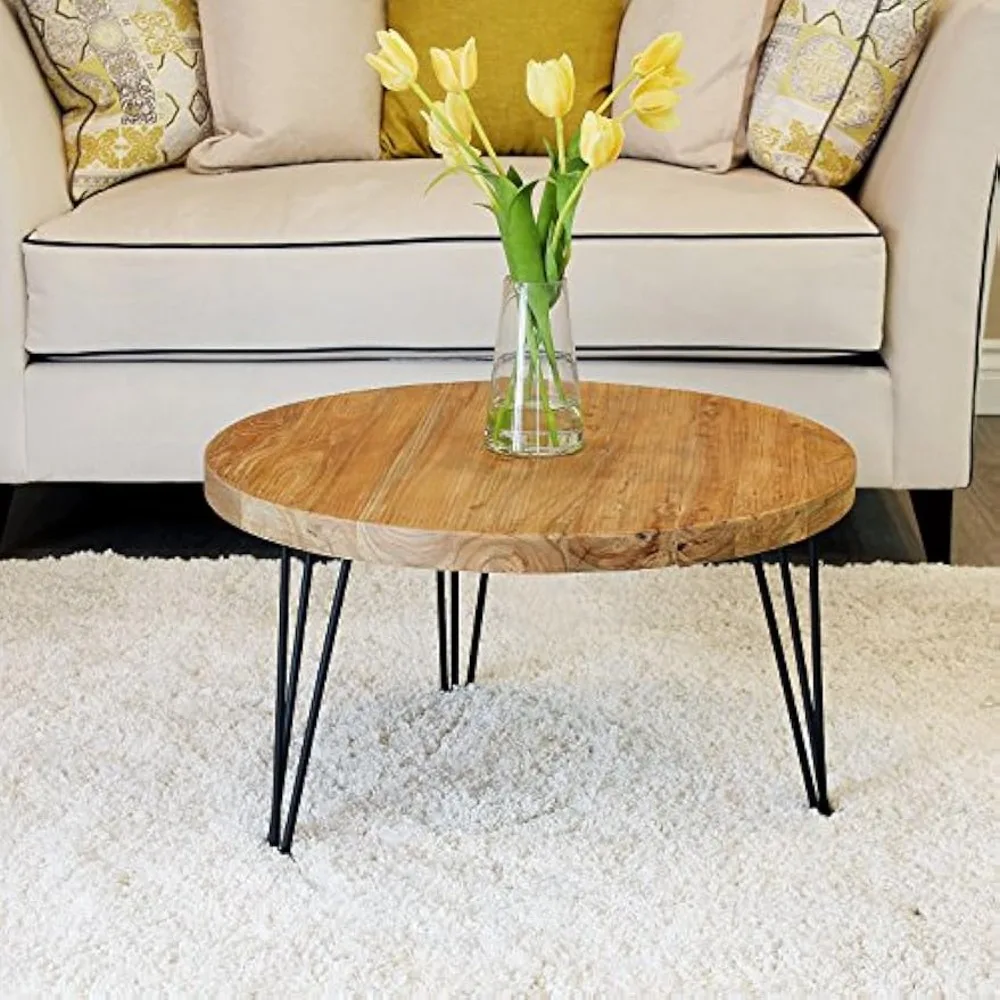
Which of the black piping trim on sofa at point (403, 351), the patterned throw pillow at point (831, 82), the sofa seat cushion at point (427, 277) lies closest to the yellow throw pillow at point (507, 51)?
A: the patterned throw pillow at point (831, 82)

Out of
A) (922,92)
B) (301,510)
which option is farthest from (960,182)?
(301,510)

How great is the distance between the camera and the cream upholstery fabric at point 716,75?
281 centimetres

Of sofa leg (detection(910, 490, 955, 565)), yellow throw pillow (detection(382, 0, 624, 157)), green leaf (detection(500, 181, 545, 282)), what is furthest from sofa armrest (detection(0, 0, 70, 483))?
sofa leg (detection(910, 490, 955, 565))

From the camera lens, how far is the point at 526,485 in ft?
5.40

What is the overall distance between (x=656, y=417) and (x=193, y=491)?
135 cm

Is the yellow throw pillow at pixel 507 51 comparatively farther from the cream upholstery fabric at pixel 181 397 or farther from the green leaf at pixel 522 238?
the green leaf at pixel 522 238

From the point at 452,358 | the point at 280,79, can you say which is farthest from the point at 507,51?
the point at 452,358

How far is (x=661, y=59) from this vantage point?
1.71 meters

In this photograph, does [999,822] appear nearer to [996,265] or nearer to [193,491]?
[193,491]

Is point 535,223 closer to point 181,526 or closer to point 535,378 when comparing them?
point 535,378

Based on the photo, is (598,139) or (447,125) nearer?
(598,139)

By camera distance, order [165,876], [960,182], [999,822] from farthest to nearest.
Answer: [960,182]
[999,822]
[165,876]

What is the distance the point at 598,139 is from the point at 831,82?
1.15m

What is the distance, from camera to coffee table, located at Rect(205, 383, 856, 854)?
4.95 feet
